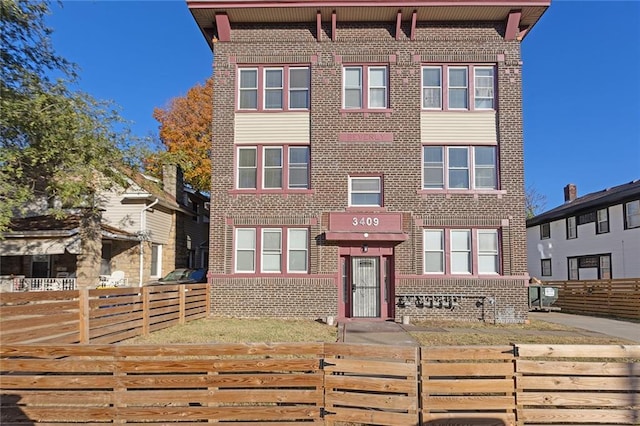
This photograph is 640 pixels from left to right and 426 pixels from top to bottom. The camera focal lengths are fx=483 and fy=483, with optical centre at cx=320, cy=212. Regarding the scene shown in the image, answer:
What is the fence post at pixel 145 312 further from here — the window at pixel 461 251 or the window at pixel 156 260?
the window at pixel 156 260

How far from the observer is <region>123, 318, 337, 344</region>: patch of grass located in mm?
11016

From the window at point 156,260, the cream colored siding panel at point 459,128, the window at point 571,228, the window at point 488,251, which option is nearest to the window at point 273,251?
the cream colored siding panel at point 459,128

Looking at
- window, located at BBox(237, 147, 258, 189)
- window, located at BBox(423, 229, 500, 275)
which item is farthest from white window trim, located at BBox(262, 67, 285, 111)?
window, located at BBox(423, 229, 500, 275)

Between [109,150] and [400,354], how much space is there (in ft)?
43.7

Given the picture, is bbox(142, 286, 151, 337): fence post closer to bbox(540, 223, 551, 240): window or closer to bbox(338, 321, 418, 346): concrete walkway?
bbox(338, 321, 418, 346): concrete walkway

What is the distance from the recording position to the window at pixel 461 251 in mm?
16125

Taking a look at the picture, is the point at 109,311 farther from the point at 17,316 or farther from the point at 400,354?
the point at 400,354

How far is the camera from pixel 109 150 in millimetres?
15391

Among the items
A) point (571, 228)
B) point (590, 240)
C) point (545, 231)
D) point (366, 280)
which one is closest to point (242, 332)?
point (366, 280)

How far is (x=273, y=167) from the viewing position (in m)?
16.7

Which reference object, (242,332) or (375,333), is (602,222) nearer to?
(375,333)

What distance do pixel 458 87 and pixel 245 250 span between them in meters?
9.25

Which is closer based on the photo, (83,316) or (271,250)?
(83,316)

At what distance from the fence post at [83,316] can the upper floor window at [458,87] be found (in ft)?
40.2
